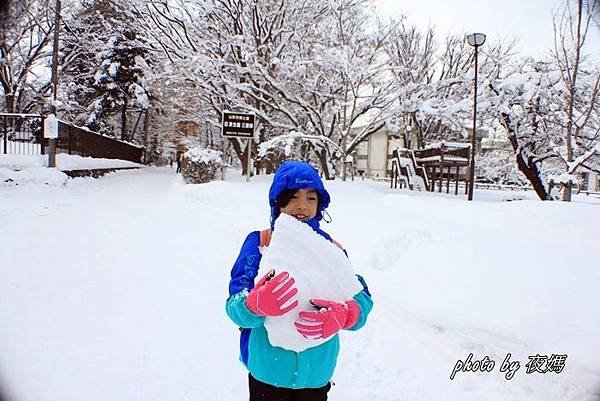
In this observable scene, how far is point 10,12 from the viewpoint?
3.85 ft

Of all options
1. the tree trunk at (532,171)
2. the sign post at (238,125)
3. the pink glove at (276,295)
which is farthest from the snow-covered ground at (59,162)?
the tree trunk at (532,171)

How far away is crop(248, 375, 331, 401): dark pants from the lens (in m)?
1.41

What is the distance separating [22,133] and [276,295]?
8.94 meters

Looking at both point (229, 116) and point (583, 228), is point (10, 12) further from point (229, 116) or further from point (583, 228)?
point (229, 116)

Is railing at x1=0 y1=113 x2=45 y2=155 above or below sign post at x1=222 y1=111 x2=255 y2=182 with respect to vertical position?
below

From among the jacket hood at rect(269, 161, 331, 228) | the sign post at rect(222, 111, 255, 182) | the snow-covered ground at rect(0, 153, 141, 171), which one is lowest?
the jacket hood at rect(269, 161, 331, 228)

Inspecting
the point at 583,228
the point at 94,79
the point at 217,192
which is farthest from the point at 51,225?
the point at 94,79

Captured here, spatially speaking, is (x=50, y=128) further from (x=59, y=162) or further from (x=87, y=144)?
(x=87, y=144)

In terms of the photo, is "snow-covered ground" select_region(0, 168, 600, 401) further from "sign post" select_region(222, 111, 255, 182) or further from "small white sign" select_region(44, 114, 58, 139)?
"sign post" select_region(222, 111, 255, 182)

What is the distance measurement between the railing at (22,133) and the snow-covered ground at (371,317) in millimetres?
1411

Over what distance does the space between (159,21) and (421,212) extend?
34.3 ft

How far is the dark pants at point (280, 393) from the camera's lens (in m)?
1.41

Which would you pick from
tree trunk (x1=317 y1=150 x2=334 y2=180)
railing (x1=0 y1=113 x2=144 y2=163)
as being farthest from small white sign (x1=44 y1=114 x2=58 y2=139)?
tree trunk (x1=317 y1=150 x2=334 y2=180)

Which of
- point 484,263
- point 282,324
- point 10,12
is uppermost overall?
point 10,12
